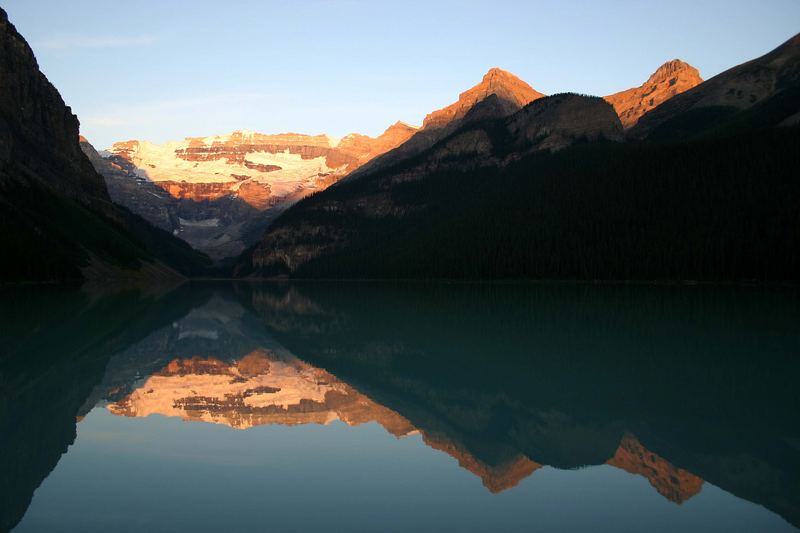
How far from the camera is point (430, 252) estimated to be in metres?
194

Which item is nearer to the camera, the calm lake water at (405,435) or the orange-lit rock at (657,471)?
the calm lake water at (405,435)

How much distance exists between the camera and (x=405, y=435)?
20719mm

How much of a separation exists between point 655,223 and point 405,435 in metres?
146

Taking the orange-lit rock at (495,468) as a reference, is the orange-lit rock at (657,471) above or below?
above

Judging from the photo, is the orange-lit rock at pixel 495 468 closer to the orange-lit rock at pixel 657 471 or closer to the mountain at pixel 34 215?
the orange-lit rock at pixel 657 471

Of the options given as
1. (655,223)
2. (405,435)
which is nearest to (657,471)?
(405,435)

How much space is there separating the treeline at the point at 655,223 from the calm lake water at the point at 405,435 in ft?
325

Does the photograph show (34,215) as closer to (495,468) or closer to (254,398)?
(254,398)

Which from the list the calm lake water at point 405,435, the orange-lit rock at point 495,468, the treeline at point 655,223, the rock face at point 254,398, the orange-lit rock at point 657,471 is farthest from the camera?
the treeline at point 655,223

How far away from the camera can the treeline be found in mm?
133125

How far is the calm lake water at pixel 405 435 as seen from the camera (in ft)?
45.9

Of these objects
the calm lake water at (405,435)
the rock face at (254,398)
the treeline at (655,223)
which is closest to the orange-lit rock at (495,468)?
the calm lake water at (405,435)

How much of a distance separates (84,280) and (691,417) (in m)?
140

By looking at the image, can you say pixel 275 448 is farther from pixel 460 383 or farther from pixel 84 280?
pixel 84 280
